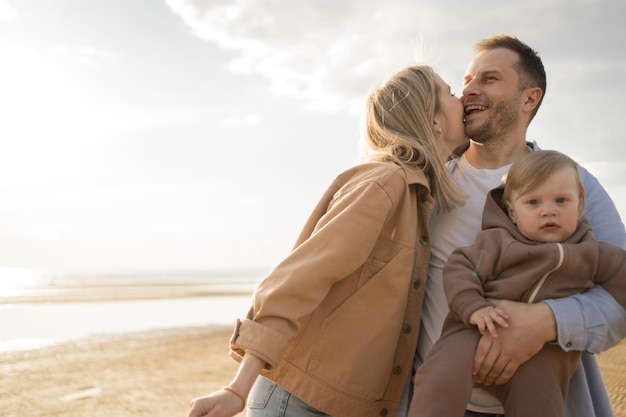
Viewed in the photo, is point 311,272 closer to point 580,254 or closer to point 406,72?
point 580,254

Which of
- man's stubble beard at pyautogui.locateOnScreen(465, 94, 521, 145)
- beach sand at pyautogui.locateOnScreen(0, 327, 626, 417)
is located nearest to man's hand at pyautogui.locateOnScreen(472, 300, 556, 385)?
man's stubble beard at pyautogui.locateOnScreen(465, 94, 521, 145)

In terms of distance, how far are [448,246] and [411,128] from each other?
0.63 m

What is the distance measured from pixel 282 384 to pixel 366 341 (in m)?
0.38

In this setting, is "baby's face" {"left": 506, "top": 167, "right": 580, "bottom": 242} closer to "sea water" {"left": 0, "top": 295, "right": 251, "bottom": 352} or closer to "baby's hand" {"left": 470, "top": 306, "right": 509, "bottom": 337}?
"baby's hand" {"left": 470, "top": 306, "right": 509, "bottom": 337}

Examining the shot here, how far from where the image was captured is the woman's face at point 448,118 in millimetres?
3066

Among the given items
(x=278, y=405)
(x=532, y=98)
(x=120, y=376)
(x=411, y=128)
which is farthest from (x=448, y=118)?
(x=120, y=376)

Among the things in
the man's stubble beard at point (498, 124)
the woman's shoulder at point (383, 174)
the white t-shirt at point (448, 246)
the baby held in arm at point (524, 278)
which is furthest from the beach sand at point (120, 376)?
the woman's shoulder at point (383, 174)

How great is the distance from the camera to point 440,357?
232 cm

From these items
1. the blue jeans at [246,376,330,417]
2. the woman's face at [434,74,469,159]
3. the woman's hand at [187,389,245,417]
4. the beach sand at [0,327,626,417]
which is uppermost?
the woman's face at [434,74,469,159]

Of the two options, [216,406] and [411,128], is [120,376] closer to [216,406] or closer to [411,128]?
[411,128]

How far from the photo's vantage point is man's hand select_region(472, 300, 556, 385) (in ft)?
7.40

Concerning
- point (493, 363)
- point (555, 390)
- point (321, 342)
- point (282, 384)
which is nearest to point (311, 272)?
point (321, 342)

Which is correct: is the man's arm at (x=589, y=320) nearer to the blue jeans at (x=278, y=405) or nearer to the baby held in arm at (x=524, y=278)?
the baby held in arm at (x=524, y=278)

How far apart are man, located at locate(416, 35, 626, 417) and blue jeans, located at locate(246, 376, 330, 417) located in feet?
2.32
